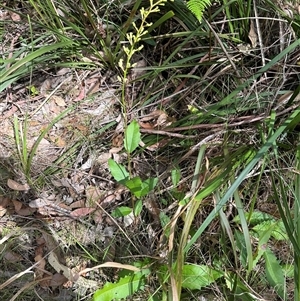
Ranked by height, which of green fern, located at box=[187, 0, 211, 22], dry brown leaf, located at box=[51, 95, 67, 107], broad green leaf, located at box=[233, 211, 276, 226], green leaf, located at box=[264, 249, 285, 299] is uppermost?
green fern, located at box=[187, 0, 211, 22]

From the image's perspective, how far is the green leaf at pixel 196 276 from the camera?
1643mm

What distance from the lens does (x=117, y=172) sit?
1723 millimetres

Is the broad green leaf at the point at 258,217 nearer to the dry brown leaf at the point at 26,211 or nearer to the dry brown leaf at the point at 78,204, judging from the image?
the dry brown leaf at the point at 78,204

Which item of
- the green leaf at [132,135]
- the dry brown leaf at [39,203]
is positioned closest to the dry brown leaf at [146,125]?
the green leaf at [132,135]

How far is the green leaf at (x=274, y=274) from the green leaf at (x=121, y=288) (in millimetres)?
466

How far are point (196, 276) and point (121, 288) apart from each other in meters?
0.28

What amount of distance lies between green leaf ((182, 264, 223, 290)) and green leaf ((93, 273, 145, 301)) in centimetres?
16

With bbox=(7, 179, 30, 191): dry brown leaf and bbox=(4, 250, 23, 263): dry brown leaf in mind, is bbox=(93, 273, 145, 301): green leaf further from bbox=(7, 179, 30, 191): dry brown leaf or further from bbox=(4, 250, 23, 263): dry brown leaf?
bbox=(7, 179, 30, 191): dry brown leaf

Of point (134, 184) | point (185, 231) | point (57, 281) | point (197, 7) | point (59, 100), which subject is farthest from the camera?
point (59, 100)

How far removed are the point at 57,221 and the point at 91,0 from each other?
1024 mm

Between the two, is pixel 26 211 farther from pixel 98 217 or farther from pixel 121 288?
pixel 121 288

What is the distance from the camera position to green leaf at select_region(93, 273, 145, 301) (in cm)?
162

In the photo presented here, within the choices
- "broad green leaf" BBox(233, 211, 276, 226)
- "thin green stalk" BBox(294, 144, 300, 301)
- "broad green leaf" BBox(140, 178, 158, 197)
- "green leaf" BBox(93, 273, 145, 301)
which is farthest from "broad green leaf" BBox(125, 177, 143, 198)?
"thin green stalk" BBox(294, 144, 300, 301)

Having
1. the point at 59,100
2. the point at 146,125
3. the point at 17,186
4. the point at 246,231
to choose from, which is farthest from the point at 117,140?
the point at 246,231
